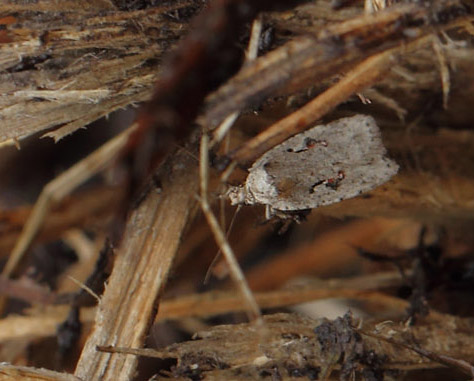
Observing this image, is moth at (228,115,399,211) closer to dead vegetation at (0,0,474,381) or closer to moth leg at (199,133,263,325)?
dead vegetation at (0,0,474,381)

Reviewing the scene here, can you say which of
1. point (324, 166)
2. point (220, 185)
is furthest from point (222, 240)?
point (324, 166)

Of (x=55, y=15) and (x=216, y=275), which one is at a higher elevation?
(x=55, y=15)

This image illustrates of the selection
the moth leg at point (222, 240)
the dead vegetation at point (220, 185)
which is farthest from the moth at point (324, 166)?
the moth leg at point (222, 240)

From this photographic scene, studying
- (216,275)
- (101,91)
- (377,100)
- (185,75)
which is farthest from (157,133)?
(216,275)

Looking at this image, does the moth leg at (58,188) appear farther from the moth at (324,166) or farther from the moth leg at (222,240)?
the moth at (324,166)

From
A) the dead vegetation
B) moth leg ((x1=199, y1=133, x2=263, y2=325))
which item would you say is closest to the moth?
the dead vegetation

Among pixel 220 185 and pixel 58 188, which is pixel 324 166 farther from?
pixel 58 188

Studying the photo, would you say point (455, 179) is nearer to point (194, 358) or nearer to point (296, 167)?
point (296, 167)
